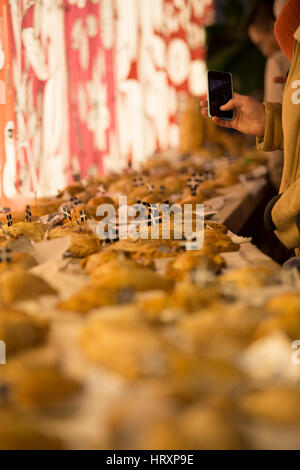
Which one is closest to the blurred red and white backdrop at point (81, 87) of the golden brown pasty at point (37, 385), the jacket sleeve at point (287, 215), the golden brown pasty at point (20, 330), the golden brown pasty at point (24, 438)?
the jacket sleeve at point (287, 215)

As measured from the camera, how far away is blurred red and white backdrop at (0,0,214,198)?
8.63ft

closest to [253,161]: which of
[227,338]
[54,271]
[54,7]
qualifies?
[54,7]

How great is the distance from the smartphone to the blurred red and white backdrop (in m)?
1.02

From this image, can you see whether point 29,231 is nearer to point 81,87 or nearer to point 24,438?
point 24,438

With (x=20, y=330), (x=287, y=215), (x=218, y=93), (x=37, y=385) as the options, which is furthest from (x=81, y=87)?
(x=37, y=385)

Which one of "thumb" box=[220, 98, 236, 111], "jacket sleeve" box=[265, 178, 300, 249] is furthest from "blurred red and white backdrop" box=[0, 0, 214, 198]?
"jacket sleeve" box=[265, 178, 300, 249]

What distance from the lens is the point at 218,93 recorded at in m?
2.18

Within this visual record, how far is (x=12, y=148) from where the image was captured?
2.64 meters

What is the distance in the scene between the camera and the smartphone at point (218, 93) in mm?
2148

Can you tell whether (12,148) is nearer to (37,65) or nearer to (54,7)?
(37,65)

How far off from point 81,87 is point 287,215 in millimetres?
2455

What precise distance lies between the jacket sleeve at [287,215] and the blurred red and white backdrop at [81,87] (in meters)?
1.41

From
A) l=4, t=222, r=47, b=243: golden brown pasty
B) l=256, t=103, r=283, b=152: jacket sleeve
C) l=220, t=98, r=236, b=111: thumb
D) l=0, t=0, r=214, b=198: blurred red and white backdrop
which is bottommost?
l=4, t=222, r=47, b=243: golden brown pasty

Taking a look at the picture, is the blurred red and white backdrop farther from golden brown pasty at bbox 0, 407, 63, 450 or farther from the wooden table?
golden brown pasty at bbox 0, 407, 63, 450
